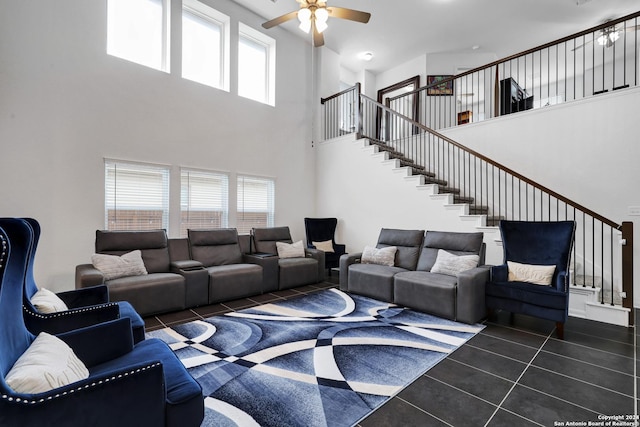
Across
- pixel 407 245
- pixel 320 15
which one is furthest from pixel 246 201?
pixel 320 15

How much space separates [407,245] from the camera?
4.86m

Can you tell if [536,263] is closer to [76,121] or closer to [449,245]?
[449,245]

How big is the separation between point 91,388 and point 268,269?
3.76 metres

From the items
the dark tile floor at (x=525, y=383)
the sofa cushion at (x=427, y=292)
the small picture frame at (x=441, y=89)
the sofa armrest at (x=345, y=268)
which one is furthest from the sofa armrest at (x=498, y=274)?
the small picture frame at (x=441, y=89)

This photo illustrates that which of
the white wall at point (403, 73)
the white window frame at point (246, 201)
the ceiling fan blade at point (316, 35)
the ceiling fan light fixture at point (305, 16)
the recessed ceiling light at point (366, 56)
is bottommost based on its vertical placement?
the white window frame at point (246, 201)

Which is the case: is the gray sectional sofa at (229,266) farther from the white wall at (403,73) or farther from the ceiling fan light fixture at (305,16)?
the white wall at (403,73)

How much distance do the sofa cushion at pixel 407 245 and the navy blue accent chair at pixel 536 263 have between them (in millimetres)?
Answer: 1157

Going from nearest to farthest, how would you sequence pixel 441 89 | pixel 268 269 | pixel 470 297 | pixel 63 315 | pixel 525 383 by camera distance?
pixel 63 315 < pixel 525 383 < pixel 470 297 < pixel 268 269 < pixel 441 89

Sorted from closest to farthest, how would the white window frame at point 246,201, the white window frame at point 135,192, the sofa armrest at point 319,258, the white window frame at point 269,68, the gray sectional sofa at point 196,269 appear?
the gray sectional sofa at point 196,269 → the white window frame at point 135,192 → the sofa armrest at point 319,258 → the white window frame at point 246,201 → the white window frame at point 269,68

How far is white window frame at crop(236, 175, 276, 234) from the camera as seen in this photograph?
602 centimetres

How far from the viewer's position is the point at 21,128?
12.7ft

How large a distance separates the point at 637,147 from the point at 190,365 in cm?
602

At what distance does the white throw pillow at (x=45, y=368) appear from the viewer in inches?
43.6

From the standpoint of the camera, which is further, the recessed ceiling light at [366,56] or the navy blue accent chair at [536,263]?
the recessed ceiling light at [366,56]
